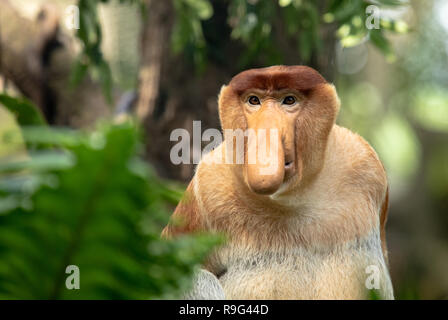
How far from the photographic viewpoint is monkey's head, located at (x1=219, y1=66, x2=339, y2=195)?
1.60 m

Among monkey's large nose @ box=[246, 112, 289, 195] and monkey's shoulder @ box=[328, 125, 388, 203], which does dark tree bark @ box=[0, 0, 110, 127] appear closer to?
monkey's shoulder @ box=[328, 125, 388, 203]

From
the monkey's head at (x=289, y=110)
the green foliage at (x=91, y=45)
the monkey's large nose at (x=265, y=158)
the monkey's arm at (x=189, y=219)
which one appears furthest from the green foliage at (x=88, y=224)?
the green foliage at (x=91, y=45)

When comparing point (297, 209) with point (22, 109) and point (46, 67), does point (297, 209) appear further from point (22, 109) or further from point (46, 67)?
point (46, 67)

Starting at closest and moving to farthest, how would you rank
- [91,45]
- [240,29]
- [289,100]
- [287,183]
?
1. [287,183]
2. [289,100]
3. [240,29]
4. [91,45]

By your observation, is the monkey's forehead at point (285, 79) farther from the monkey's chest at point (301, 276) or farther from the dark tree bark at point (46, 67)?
the dark tree bark at point (46, 67)

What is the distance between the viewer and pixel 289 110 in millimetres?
1684

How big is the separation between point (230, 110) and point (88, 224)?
120 cm

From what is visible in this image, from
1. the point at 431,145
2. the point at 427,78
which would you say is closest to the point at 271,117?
the point at 431,145

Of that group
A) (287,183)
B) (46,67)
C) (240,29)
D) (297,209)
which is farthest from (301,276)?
(46,67)

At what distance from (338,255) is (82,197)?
1.30m

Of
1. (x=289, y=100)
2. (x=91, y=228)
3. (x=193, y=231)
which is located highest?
(x=289, y=100)

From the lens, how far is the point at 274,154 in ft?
4.77

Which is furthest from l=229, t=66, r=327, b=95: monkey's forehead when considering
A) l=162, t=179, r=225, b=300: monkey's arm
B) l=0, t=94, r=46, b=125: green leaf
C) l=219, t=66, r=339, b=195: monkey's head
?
l=0, t=94, r=46, b=125: green leaf
